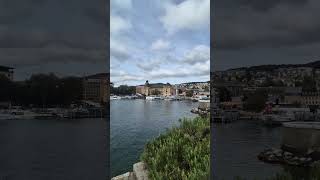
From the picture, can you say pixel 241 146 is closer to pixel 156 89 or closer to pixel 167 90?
pixel 167 90

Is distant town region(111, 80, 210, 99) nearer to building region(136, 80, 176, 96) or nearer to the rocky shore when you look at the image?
building region(136, 80, 176, 96)

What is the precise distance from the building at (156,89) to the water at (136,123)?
0.11m

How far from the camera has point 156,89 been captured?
4.87 metres

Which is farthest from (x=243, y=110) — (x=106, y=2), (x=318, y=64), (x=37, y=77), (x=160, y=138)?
(x=37, y=77)

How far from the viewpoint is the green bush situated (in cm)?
383

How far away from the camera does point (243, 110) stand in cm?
375

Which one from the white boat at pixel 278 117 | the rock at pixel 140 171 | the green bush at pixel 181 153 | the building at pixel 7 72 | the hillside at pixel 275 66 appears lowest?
the rock at pixel 140 171

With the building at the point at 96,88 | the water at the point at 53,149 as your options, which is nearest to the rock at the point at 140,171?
the water at the point at 53,149

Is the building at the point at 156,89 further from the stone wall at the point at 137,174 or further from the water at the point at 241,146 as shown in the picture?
the water at the point at 241,146

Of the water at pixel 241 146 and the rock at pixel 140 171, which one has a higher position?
the water at pixel 241 146

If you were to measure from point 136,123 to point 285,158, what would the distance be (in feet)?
6.23

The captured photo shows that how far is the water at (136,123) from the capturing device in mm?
4605

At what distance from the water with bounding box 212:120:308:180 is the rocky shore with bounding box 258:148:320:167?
0.15ft

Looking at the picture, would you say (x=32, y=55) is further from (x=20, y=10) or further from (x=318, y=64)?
(x=318, y=64)
